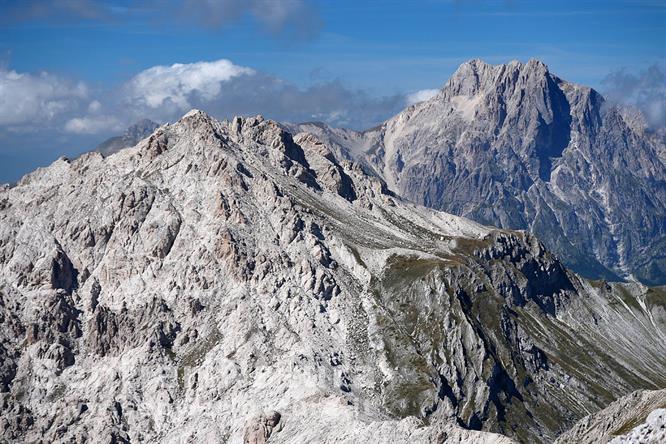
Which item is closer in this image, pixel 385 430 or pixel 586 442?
pixel 586 442

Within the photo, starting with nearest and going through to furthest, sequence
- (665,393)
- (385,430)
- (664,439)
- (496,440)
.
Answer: (664,439), (665,393), (496,440), (385,430)

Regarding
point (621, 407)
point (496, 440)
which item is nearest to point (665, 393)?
point (621, 407)

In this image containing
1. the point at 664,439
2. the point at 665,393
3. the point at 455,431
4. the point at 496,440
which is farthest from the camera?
the point at 455,431

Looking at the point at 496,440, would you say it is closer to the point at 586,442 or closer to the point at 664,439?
the point at 586,442

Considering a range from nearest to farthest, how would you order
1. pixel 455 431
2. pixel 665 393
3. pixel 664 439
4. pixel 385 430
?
pixel 664 439 < pixel 665 393 < pixel 455 431 < pixel 385 430

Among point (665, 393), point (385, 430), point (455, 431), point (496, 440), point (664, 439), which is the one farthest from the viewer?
point (385, 430)

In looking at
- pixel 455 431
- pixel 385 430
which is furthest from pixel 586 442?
Answer: pixel 385 430

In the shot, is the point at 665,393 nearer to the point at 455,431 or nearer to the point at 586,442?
the point at 586,442

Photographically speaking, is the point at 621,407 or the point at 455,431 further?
the point at 455,431
